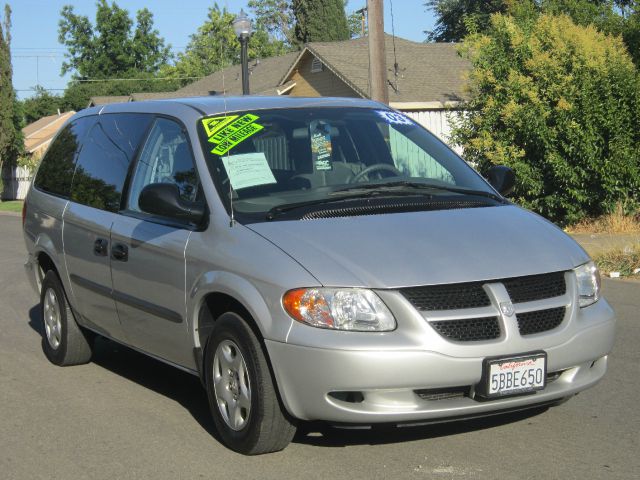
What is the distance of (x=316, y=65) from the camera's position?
31.7m

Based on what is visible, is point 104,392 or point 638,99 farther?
point 638,99

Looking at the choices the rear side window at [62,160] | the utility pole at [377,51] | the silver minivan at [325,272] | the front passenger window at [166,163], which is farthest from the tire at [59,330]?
the utility pole at [377,51]

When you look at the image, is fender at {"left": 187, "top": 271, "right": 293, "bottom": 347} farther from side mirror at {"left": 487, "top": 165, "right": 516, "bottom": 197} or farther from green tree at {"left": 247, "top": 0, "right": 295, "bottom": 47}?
green tree at {"left": 247, "top": 0, "right": 295, "bottom": 47}

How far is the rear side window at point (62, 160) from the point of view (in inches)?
298

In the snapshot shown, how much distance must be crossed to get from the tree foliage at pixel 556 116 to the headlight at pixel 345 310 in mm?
12288

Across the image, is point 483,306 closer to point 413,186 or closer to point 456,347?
point 456,347

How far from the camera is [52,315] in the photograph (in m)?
7.66

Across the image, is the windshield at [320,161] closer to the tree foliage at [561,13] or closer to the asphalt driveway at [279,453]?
the asphalt driveway at [279,453]

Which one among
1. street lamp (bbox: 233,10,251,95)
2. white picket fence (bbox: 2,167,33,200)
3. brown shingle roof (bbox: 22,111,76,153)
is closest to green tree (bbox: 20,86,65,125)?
brown shingle roof (bbox: 22,111,76,153)

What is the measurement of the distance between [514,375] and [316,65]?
27773 mm

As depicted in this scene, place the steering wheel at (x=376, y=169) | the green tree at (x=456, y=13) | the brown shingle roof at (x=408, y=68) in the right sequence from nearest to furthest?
the steering wheel at (x=376, y=169), the brown shingle roof at (x=408, y=68), the green tree at (x=456, y=13)

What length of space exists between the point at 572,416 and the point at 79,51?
91.9 metres

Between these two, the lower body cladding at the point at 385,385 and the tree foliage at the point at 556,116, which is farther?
the tree foliage at the point at 556,116

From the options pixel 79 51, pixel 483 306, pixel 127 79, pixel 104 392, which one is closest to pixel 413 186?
pixel 483 306
